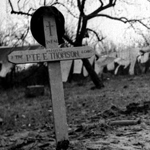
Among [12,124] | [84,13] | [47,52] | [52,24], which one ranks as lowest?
[12,124]

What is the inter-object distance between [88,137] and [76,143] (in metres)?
0.39

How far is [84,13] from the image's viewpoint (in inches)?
583

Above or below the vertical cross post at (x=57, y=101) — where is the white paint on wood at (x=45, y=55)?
above

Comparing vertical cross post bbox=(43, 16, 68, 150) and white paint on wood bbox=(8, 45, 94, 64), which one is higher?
white paint on wood bbox=(8, 45, 94, 64)

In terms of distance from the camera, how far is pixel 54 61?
3.75 m

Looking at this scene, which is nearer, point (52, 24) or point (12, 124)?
point (52, 24)

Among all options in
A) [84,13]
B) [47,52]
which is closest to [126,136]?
[47,52]

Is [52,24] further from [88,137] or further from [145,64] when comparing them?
[145,64]

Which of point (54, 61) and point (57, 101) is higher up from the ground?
point (54, 61)

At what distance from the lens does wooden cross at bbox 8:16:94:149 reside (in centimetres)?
366

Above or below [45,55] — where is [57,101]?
below

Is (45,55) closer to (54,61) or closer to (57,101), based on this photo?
(54,61)

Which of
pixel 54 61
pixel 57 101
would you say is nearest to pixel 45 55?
pixel 54 61

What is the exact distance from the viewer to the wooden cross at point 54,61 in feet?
12.0
